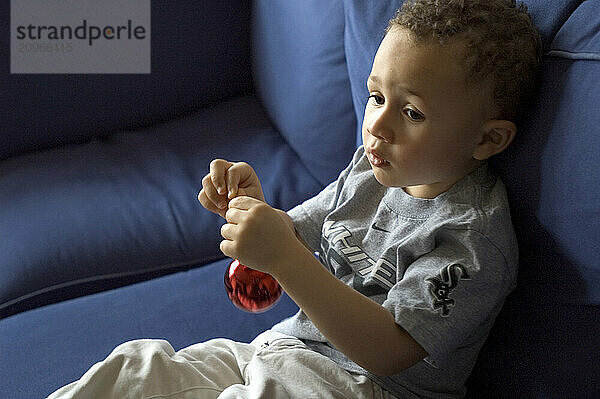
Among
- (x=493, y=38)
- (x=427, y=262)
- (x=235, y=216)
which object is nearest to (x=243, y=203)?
(x=235, y=216)

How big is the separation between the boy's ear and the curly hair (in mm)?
13

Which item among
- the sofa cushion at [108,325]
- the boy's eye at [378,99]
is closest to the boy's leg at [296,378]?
the sofa cushion at [108,325]

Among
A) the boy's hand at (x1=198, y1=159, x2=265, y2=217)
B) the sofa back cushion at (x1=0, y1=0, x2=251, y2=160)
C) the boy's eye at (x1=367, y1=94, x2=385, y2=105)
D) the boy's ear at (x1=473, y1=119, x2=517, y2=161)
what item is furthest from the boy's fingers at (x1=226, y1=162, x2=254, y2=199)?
the sofa back cushion at (x1=0, y1=0, x2=251, y2=160)

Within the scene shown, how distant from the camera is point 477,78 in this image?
0.94 meters

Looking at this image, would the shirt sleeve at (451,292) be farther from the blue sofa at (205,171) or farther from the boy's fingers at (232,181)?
the boy's fingers at (232,181)

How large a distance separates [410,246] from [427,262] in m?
0.04

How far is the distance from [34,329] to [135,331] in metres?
0.18

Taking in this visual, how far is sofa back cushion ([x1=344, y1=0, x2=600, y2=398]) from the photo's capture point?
93 centimetres

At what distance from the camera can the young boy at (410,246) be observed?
94cm

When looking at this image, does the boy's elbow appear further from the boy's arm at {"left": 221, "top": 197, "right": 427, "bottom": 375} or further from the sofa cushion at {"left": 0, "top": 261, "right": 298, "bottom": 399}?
the sofa cushion at {"left": 0, "top": 261, "right": 298, "bottom": 399}

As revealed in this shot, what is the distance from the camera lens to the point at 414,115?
3.22ft

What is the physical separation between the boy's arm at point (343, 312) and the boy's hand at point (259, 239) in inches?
0.5

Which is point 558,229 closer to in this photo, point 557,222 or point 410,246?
point 557,222

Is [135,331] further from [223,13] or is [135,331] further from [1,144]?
[223,13]
